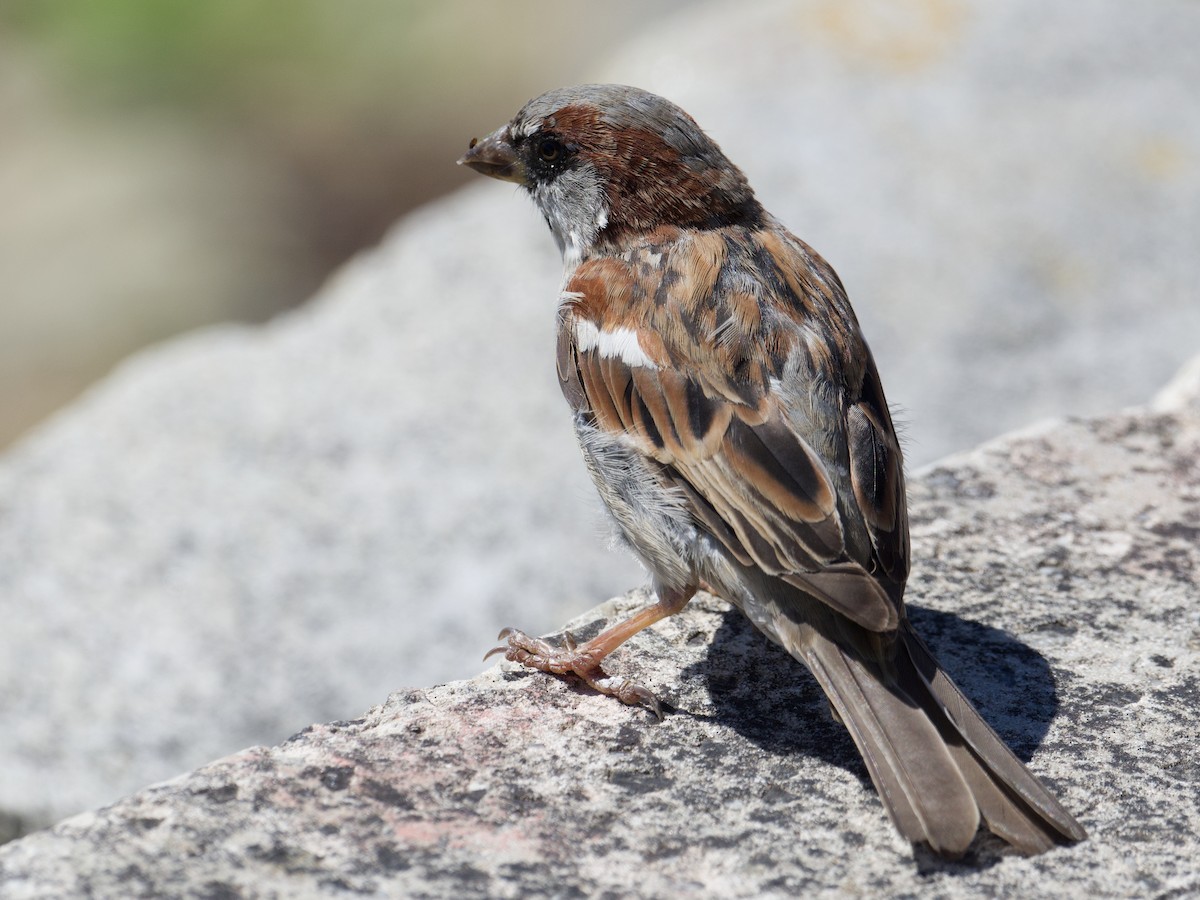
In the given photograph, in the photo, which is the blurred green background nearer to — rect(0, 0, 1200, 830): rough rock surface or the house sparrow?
rect(0, 0, 1200, 830): rough rock surface

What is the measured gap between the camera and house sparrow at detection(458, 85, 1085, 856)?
252 centimetres

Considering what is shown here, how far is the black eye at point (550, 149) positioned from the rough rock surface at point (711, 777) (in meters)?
1.18

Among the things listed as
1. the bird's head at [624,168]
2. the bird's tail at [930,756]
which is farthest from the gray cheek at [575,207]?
the bird's tail at [930,756]

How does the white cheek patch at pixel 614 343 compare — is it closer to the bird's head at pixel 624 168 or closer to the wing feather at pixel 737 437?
the wing feather at pixel 737 437

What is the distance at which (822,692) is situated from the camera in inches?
116

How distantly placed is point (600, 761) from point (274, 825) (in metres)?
0.62

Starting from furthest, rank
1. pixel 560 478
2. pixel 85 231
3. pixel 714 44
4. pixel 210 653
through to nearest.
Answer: pixel 85 231
pixel 714 44
pixel 560 478
pixel 210 653

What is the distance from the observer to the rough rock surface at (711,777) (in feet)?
7.34

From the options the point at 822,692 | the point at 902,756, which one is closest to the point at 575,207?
the point at 822,692

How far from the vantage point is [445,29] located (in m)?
10.7

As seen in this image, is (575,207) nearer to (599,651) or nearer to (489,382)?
(599,651)

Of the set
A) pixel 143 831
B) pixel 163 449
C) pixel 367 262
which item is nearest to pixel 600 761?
pixel 143 831

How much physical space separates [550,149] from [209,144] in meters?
6.75

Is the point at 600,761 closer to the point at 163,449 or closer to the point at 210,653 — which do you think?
the point at 210,653
